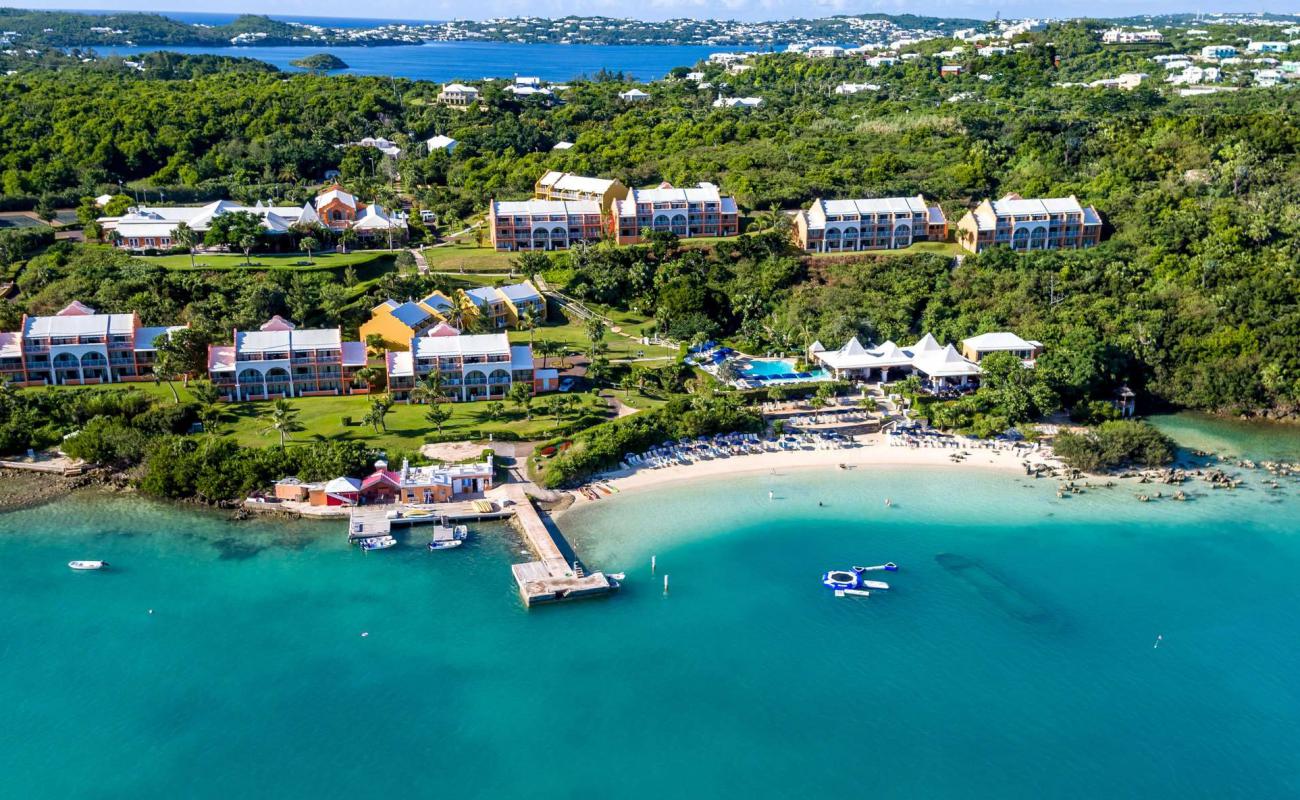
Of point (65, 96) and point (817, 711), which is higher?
point (65, 96)

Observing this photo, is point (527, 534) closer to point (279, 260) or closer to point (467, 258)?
point (467, 258)

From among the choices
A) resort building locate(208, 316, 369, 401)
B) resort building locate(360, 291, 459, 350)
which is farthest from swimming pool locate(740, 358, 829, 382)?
resort building locate(208, 316, 369, 401)

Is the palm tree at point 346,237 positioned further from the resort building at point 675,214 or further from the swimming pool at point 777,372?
the swimming pool at point 777,372

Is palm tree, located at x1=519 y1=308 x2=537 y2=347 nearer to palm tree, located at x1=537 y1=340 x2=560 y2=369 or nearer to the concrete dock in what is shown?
palm tree, located at x1=537 y1=340 x2=560 y2=369

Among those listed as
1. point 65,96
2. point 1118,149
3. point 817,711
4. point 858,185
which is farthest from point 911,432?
point 65,96

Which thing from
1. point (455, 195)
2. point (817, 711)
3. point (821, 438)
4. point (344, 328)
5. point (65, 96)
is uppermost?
point (65, 96)

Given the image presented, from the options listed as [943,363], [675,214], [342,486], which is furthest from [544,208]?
[342,486]

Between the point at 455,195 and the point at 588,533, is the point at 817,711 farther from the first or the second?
the point at 455,195
